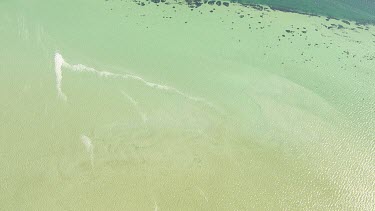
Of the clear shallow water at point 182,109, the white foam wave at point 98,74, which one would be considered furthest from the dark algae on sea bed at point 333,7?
the white foam wave at point 98,74

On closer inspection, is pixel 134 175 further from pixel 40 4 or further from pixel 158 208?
pixel 40 4

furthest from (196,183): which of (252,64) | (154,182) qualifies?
(252,64)

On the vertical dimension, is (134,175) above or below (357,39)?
below

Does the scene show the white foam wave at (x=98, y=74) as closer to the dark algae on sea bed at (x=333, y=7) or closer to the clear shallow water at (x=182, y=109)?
the clear shallow water at (x=182, y=109)

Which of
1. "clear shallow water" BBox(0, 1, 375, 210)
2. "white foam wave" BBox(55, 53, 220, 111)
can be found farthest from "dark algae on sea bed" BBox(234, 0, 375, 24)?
"white foam wave" BBox(55, 53, 220, 111)

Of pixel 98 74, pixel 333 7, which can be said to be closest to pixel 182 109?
pixel 98 74

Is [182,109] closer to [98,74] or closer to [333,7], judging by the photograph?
[98,74]
